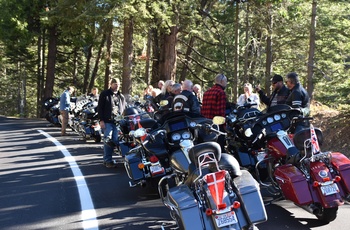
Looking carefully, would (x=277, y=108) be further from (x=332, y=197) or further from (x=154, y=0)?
(x=154, y=0)

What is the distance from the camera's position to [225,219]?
4922 millimetres

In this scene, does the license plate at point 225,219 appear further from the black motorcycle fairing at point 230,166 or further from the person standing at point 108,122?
the person standing at point 108,122

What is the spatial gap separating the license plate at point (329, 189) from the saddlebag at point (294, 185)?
190 mm

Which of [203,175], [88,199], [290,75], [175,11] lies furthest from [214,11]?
[203,175]

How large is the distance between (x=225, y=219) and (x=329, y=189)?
5.44ft

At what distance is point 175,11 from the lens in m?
20.7

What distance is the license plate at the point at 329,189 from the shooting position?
19.0 feet

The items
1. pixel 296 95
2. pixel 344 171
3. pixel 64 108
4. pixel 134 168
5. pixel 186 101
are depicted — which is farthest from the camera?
pixel 64 108

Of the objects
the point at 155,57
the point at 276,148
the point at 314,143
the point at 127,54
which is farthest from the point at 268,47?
the point at 314,143

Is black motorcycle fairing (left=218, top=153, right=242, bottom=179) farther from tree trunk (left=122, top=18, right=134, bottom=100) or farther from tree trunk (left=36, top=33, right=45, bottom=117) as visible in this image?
tree trunk (left=36, top=33, right=45, bottom=117)

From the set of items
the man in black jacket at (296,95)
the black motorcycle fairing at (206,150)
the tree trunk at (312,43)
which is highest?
the tree trunk at (312,43)

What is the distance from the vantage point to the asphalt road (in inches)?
255

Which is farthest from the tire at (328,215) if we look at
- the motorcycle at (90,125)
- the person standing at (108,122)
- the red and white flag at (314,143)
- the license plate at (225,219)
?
the motorcycle at (90,125)

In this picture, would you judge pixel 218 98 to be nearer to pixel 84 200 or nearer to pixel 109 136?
pixel 109 136
